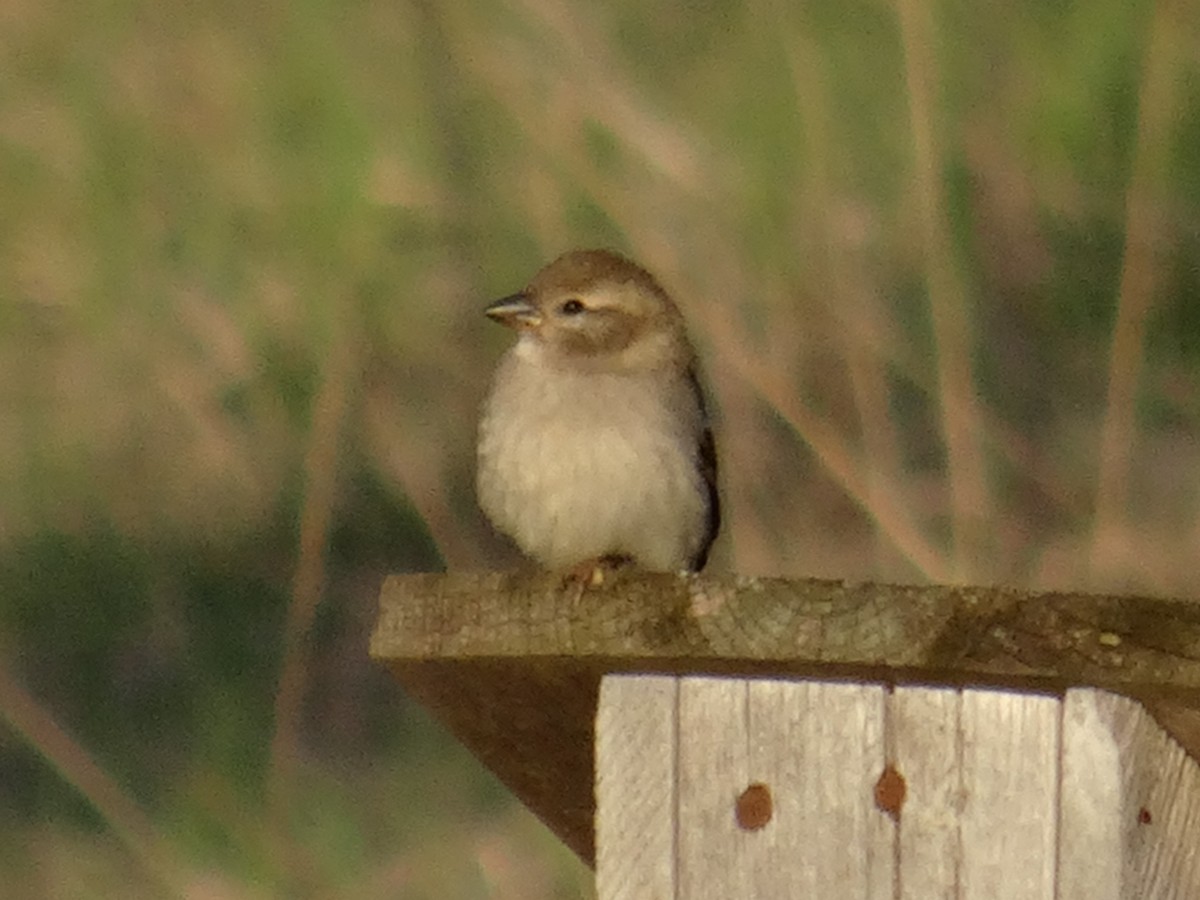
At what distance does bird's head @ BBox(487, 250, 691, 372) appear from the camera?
404 centimetres

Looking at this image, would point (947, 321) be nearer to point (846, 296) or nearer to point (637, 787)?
point (846, 296)

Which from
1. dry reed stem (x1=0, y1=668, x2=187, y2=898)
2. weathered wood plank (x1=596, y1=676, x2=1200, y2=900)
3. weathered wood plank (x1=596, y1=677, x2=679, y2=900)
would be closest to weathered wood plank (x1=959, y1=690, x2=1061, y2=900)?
weathered wood plank (x1=596, y1=676, x2=1200, y2=900)

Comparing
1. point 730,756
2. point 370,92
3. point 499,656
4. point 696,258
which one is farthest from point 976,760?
point 370,92

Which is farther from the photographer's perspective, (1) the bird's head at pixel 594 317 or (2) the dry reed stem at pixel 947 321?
(2) the dry reed stem at pixel 947 321

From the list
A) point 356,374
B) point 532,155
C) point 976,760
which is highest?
point 532,155

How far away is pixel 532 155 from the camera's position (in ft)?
15.4

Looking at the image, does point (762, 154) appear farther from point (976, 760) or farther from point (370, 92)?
point (976, 760)

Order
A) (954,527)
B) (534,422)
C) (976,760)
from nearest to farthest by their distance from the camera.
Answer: (976,760) → (534,422) → (954,527)

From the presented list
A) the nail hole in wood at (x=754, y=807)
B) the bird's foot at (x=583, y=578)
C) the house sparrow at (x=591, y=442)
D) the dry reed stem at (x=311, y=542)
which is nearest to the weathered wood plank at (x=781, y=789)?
the nail hole in wood at (x=754, y=807)

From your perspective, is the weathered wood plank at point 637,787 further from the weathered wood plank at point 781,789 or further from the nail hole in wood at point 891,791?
the nail hole in wood at point 891,791

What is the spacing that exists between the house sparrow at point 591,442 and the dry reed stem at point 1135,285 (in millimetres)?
794

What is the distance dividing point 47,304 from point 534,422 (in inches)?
60.0

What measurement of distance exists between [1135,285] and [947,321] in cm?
37

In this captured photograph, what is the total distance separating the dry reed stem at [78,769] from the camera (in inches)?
175
